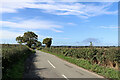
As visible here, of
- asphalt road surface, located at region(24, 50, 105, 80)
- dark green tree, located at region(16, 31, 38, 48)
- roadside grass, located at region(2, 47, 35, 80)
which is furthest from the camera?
dark green tree, located at region(16, 31, 38, 48)

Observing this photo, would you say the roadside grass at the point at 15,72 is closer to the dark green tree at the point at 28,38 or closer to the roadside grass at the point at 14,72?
the roadside grass at the point at 14,72

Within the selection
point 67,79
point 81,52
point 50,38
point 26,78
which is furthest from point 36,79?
point 50,38

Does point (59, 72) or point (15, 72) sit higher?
point (15, 72)

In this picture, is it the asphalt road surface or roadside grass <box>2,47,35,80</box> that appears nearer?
roadside grass <box>2,47,35,80</box>

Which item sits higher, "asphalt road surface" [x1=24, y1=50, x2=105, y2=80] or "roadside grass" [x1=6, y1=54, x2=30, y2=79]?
"roadside grass" [x1=6, y1=54, x2=30, y2=79]

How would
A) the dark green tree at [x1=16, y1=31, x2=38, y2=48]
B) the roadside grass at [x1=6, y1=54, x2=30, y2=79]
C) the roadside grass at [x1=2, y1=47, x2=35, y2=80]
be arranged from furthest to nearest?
the dark green tree at [x1=16, y1=31, x2=38, y2=48], the roadside grass at [x1=6, y1=54, x2=30, y2=79], the roadside grass at [x1=2, y1=47, x2=35, y2=80]

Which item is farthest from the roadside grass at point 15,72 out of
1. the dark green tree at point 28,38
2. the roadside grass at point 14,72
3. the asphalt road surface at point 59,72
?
the dark green tree at point 28,38

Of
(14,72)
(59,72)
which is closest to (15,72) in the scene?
(14,72)

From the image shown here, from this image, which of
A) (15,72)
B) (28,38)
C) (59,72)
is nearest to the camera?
(15,72)

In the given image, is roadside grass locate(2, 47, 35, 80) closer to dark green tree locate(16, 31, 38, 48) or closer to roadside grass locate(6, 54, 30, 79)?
roadside grass locate(6, 54, 30, 79)

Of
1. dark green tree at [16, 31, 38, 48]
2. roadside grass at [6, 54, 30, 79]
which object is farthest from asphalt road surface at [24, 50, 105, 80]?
dark green tree at [16, 31, 38, 48]

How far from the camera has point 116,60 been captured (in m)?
14.6

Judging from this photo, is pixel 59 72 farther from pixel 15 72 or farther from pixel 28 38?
pixel 28 38

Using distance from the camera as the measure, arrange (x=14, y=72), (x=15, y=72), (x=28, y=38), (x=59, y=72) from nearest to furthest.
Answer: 1. (x=14, y=72)
2. (x=15, y=72)
3. (x=59, y=72)
4. (x=28, y=38)
